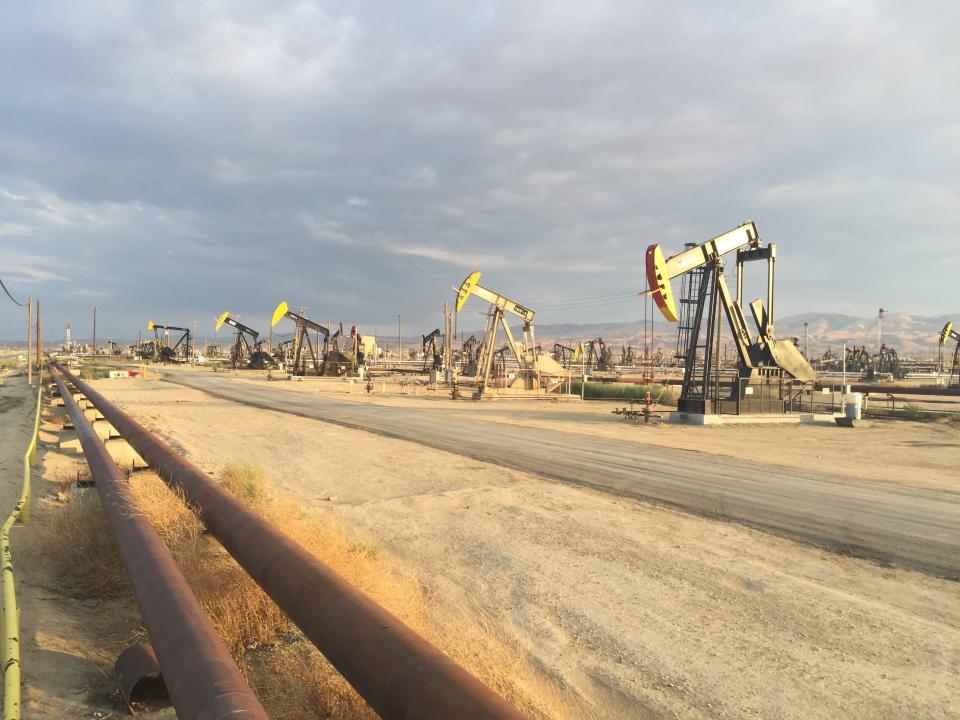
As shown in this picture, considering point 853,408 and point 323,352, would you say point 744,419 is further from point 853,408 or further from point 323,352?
point 323,352

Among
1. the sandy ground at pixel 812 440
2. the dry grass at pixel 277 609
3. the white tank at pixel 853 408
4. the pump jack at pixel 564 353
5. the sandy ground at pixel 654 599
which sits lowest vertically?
the sandy ground at pixel 812 440

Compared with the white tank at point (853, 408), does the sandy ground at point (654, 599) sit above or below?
below

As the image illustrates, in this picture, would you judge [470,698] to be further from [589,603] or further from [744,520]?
[744,520]

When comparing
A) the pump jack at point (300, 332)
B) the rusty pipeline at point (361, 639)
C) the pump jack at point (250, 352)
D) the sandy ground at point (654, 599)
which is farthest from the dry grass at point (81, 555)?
the pump jack at point (250, 352)

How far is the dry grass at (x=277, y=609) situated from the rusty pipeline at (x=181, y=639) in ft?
2.53

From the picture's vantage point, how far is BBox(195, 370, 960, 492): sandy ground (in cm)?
1327

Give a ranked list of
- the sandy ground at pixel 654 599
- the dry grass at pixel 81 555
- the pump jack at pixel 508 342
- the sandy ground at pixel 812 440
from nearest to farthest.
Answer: the sandy ground at pixel 654 599 < the dry grass at pixel 81 555 < the sandy ground at pixel 812 440 < the pump jack at pixel 508 342

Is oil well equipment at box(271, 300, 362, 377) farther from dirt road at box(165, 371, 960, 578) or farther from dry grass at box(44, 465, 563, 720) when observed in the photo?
dry grass at box(44, 465, 563, 720)

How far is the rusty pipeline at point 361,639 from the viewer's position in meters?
2.02

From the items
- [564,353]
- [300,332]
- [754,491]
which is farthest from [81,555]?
[564,353]

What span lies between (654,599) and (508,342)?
33.9 m

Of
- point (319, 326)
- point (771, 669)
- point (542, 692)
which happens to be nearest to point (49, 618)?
point (542, 692)

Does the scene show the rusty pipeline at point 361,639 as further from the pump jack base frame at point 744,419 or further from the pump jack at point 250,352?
the pump jack at point 250,352

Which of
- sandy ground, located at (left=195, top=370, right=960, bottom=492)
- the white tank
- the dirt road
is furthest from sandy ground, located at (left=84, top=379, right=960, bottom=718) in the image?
the white tank
